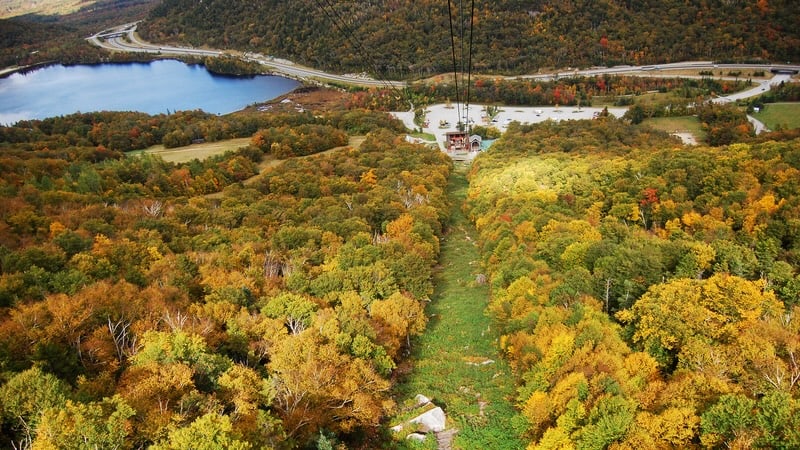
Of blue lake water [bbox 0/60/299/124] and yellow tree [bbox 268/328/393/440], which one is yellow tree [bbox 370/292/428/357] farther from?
blue lake water [bbox 0/60/299/124]

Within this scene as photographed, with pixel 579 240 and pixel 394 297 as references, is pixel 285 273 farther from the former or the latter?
pixel 579 240

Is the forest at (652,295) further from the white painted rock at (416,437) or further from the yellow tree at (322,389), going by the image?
the yellow tree at (322,389)

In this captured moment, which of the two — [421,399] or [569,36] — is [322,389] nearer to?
[421,399]

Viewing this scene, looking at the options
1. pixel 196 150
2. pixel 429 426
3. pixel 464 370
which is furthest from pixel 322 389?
pixel 196 150

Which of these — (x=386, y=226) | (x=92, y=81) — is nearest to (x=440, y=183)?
(x=386, y=226)

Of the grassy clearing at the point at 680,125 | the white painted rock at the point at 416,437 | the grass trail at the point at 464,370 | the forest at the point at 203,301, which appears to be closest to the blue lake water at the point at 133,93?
the forest at the point at 203,301

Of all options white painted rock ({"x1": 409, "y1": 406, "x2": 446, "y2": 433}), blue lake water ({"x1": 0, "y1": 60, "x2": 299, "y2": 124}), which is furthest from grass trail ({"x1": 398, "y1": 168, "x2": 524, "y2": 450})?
blue lake water ({"x1": 0, "y1": 60, "x2": 299, "y2": 124})
